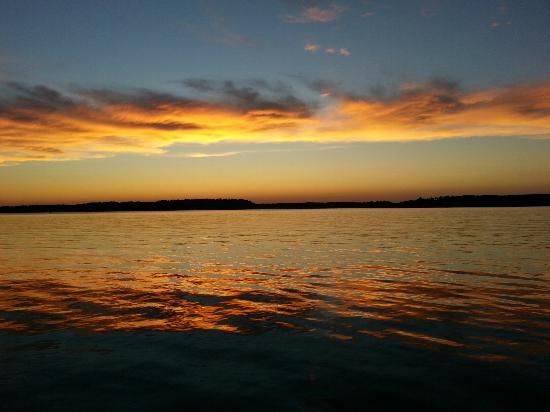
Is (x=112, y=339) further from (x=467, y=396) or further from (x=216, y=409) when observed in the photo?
(x=467, y=396)

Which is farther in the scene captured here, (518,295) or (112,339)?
(518,295)

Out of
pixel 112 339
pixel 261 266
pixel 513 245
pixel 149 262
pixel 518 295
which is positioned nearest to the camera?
pixel 112 339

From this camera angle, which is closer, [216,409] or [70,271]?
[216,409]

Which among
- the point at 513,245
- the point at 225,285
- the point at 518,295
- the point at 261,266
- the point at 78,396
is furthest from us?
the point at 513,245

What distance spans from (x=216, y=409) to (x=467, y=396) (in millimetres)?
5145

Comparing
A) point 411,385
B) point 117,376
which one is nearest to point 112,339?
point 117,376

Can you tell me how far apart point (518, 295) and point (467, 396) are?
38.2 feet

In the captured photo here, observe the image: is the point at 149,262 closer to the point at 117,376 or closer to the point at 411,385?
the point at 117,376

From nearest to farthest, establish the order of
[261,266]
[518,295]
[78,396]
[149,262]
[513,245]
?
[78,396] → [518,295] → [261,266] → [149,262] → [513,245]

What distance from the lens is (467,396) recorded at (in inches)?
361

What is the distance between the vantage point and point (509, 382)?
9.78m

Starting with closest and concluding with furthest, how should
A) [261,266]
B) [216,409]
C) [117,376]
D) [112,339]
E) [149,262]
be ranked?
[216,409], [117,376], [112,339], [261,266], [149,262]

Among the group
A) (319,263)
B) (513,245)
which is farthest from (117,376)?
(513,245)

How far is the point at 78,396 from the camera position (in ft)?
30.6
